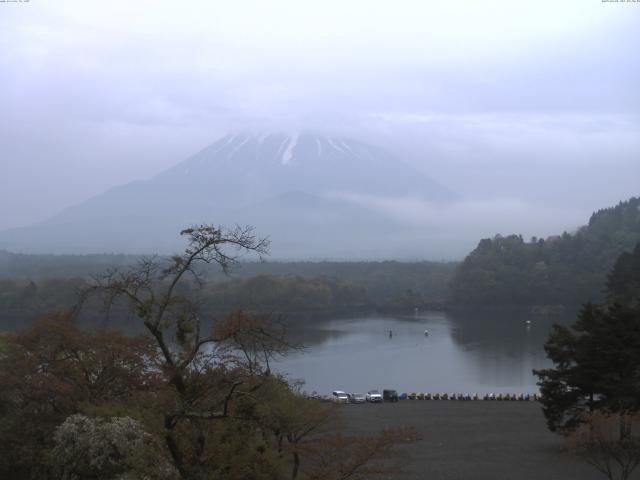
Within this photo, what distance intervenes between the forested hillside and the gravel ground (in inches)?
1209

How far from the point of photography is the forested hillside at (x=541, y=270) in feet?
148

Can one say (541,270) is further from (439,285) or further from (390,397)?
(390,397)

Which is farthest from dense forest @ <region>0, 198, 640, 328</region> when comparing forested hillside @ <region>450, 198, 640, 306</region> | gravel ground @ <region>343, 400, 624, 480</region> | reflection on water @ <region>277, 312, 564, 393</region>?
gravel ground @ <region>343, 400, 624, 480</region>

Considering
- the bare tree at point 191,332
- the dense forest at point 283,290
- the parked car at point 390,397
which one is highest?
the bare tree at point 191,332

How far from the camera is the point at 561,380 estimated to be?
10742 mm

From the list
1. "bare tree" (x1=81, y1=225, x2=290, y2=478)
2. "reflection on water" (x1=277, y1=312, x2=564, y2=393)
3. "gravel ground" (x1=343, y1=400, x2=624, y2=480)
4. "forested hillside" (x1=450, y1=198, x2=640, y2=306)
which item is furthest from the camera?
"forested hillside" (x1=450, y1=198, x2=640, y2=306)

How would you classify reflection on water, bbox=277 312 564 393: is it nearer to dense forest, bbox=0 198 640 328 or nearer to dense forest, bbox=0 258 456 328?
dense forest, bbox=0 258 456 328

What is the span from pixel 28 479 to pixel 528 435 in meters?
7.71

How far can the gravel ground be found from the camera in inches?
375

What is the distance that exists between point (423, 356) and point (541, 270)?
23.3 m

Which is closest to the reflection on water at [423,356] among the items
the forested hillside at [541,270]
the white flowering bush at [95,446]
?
the forested hillside at [541,270]

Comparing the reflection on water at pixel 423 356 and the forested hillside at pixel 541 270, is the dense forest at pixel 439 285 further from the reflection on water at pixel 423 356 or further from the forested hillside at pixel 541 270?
the reflection on water at pixel 423 356

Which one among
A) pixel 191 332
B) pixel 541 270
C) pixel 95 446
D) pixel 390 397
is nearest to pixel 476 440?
pixel 390 397

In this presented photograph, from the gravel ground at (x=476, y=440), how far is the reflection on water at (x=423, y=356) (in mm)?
2437
